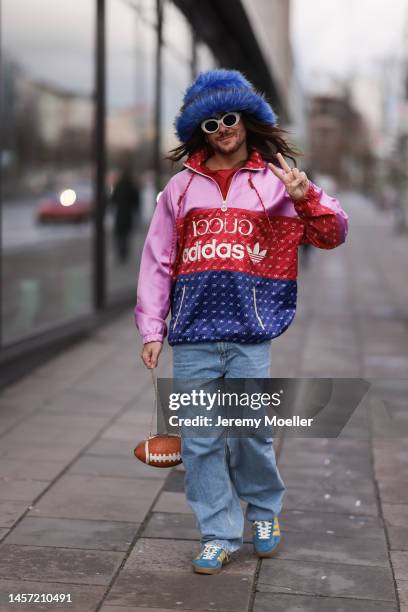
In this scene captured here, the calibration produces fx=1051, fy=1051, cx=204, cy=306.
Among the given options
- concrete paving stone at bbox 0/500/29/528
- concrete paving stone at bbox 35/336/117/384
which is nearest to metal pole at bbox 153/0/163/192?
concrete paving stone at bbox 35/336/117/384

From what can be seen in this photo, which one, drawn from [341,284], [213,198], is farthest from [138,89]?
[213,198]

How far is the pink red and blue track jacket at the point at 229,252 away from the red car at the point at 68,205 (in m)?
4.80

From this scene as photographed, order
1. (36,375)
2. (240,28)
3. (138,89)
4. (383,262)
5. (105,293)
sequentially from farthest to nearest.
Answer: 1. (383,262)
2. (240,28)
3. (138,89)
4. (105,293)
5. (36,375)

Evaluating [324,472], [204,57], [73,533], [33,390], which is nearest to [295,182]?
[73,533]

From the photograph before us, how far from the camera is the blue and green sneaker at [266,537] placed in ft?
12.6

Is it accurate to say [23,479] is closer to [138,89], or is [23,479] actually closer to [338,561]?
[338,561]

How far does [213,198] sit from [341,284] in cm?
1249

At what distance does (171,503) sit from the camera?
178 inches

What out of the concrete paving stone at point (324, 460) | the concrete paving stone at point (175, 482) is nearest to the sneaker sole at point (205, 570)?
the concrete paving stone at point (175, 482)

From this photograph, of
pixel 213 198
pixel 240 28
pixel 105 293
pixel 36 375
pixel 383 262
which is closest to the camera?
pixel 213 198

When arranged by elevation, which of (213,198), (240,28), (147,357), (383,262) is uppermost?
(240,28)

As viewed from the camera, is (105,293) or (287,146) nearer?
(287,146)

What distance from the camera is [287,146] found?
12.4 ft

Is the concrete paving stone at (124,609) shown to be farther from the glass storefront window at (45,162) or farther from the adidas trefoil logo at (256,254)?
the glass storefront window at (45,162)
